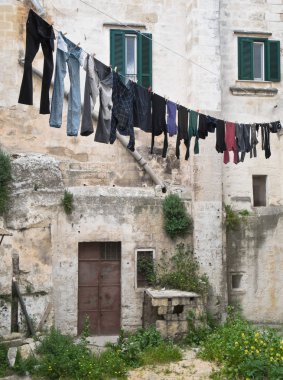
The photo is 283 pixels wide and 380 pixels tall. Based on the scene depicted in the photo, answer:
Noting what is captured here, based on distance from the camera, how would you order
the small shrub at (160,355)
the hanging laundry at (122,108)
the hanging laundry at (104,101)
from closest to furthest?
1. the hanging laundry at (104,101)
2. the hanging laundry at (122,108)
3. the small shrub at (160,355)

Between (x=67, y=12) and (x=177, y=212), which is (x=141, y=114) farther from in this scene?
(x=67, y=12)

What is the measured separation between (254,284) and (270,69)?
667 cm

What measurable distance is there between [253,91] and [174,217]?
15.9ft

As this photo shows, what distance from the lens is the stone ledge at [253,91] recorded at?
53.9 feet

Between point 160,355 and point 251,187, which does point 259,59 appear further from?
point 160,355

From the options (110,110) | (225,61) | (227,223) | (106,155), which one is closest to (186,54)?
(225,61)

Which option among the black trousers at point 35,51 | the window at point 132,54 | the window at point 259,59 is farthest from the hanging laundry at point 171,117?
the window at point 259,59

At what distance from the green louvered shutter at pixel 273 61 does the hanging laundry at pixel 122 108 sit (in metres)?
7.38

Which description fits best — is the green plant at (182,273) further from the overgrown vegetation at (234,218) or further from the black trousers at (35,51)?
the black trousers at (35,51)

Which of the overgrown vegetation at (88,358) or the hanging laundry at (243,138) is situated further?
the hanging laundry at (243,138)

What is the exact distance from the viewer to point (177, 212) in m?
14.9

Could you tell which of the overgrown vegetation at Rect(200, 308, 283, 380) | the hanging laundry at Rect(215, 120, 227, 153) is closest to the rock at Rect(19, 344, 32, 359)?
the overgrown vegetation at Rect(200, 308, 283, 380)

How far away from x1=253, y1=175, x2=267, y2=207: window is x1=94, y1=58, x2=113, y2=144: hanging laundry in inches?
300

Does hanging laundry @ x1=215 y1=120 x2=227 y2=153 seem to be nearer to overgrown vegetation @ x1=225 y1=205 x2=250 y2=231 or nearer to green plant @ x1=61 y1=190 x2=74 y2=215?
overgrown vegetation @ x1=225 y1=205 x2=250 y2=231
